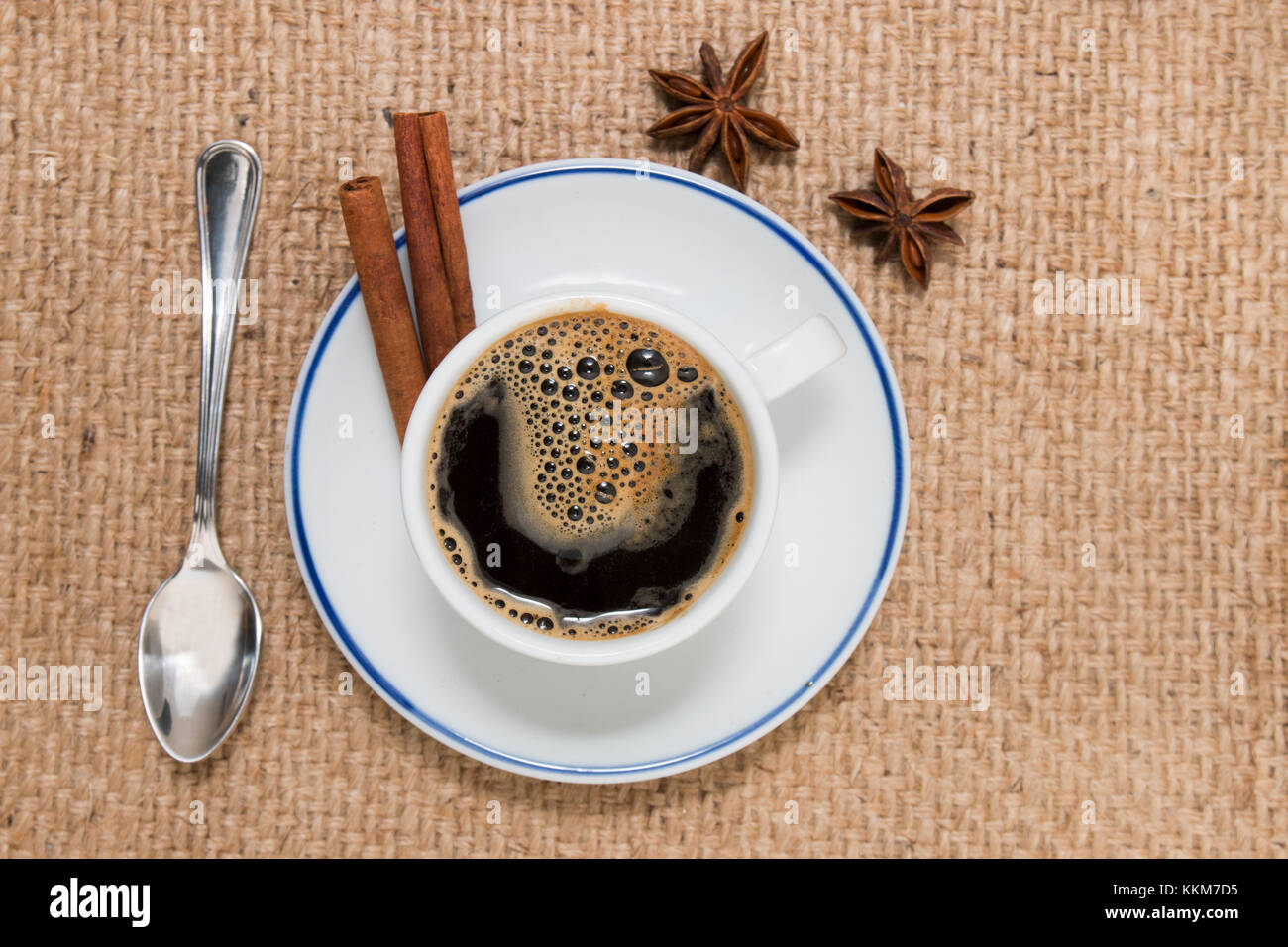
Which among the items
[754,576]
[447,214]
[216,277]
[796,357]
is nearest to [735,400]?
[796,357]

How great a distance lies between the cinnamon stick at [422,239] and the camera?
977 mm

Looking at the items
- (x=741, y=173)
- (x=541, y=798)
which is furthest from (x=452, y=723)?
(x=741, y=173)

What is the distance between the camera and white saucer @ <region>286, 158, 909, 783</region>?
0.98 m

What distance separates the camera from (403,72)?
1.11 metres

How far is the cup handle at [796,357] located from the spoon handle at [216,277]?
0.58 metres

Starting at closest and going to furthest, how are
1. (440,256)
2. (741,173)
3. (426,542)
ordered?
(426,542)
(440,256)
(741,173)

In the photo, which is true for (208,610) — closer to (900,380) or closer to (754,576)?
(754,576)

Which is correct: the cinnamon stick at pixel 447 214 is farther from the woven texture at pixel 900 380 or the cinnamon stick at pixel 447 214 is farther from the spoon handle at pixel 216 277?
the spoon handle at pixel 216 277

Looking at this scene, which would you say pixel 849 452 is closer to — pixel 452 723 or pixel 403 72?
pixel 452 723

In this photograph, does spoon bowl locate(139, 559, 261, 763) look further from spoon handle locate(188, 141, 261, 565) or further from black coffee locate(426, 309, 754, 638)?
black coffee locate(426, 309, 754, 638)

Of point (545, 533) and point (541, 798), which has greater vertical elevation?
point (545, 533)

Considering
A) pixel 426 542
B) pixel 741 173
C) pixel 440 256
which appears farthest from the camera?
pixel 741 173

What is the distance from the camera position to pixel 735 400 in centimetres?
90

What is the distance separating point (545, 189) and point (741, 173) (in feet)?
0.76
